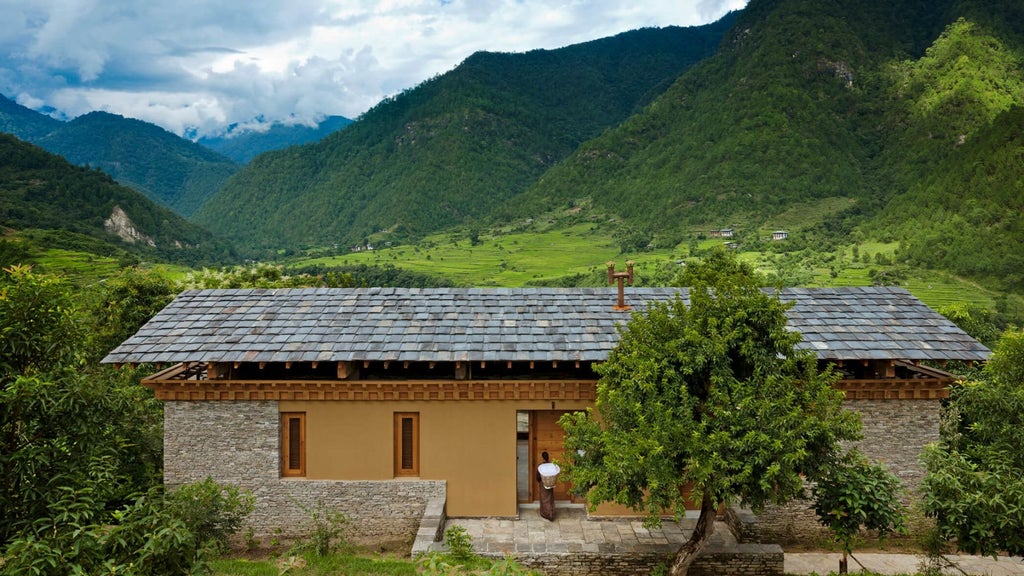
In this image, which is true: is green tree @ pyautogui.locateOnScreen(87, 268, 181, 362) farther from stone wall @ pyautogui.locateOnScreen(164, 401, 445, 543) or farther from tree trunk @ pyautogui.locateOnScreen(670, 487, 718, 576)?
tree trunk @ pyautogui.locateOnScreen(670, 487, 718, 576)

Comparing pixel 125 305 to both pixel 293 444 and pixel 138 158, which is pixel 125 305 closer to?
pixel 293 444

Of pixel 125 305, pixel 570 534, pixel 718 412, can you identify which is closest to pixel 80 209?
pixel 125 305

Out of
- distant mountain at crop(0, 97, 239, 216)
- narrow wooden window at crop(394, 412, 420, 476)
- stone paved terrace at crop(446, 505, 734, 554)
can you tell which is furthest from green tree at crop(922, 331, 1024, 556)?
distant mountain at crop(0, 97, 239, 216)

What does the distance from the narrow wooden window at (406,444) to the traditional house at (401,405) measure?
0.02m

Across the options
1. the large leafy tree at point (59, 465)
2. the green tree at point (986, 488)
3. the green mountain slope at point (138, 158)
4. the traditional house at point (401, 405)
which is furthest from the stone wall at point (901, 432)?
→ the green mountain slope at point (138, 158)

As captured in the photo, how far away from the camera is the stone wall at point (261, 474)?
10703 mm

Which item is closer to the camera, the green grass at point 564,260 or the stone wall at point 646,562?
the stone wall at point 646,562

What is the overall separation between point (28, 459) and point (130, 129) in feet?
718

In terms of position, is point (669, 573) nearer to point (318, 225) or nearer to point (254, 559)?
point (254, 559)

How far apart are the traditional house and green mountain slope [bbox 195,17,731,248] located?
3733 inches

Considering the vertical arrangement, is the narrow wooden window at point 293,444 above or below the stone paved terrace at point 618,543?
above

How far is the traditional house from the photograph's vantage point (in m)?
10.5

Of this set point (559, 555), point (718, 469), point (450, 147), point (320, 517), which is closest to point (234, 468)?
point (320, 517)

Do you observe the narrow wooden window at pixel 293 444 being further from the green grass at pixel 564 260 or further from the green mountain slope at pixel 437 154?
the green mountain slope at pixel 437 154
